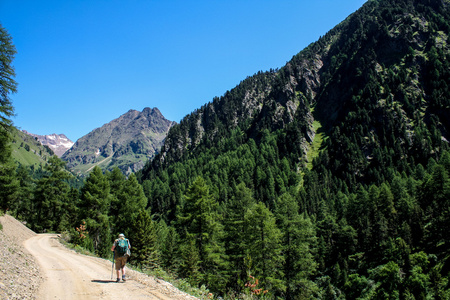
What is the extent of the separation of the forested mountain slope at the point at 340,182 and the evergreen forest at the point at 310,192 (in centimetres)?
32

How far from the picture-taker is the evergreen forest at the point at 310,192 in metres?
26.9

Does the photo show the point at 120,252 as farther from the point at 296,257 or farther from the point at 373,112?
the point at 373,112

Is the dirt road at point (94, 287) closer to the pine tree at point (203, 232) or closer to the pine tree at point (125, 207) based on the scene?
the pine tree at point (203, 232)

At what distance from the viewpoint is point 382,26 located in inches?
6880

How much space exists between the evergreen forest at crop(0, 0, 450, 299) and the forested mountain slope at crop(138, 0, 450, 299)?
0.32 meters

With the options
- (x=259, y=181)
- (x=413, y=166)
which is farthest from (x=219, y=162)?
(x=413, y=166)

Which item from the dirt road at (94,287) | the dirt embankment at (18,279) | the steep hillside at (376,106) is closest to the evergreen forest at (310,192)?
the steep hillside at (376,106)

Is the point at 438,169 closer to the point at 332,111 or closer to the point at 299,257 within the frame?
the point at 299,257

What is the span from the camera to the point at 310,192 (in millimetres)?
107562

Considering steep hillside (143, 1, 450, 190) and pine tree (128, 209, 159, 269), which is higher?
steep hillside (143, 1, 450, 190)

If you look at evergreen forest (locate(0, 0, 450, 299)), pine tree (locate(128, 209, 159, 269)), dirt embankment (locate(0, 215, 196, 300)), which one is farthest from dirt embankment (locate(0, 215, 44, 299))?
pine tree (locate(128, 209, 159, 269))

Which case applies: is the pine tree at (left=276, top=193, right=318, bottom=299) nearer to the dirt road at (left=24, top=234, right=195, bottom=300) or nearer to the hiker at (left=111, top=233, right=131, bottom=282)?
the dirt road at (left=24, top=234, right=195, bottom=300)

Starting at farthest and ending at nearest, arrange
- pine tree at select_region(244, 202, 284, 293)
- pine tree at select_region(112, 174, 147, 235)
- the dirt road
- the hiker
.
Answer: pine tree at select_region(112, 174, 147, 235) → pine tree at select_region(244, 202, 284, 293) → the hiker → the dirt road

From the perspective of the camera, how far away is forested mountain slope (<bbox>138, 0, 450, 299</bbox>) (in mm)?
27172
